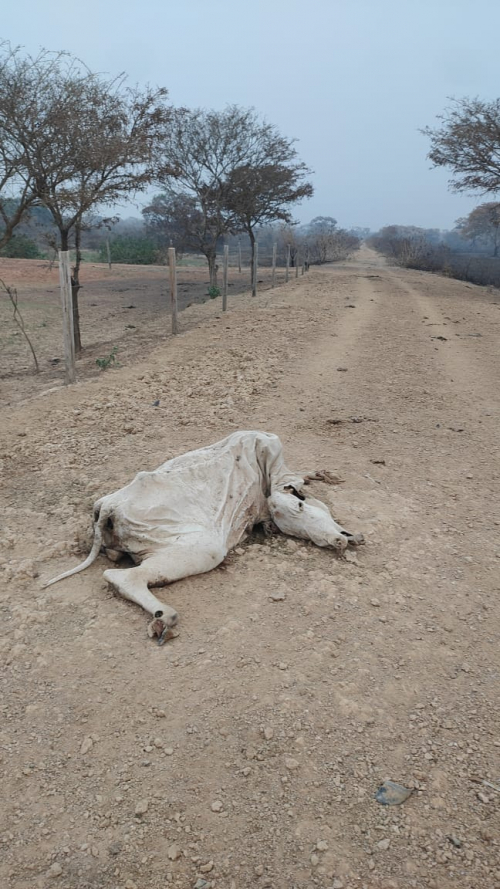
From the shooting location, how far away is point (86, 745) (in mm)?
2379

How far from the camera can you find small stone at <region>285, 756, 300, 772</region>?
2.30 meters

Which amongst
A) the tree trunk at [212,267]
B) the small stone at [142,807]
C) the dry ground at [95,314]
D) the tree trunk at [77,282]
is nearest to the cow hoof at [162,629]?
the small stone at [142,807]

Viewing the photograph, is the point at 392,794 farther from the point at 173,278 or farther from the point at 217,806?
the point at 173,278

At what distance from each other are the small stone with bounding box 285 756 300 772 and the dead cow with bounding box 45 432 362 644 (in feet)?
2.82

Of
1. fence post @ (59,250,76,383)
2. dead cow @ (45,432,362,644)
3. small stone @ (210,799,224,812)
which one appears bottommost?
small stone @ (210,799,224,812)

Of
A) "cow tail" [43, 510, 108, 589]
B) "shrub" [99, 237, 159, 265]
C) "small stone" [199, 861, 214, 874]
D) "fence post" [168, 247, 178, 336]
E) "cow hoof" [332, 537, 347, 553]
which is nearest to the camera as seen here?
"small stone" [199, 861, 214, 874]

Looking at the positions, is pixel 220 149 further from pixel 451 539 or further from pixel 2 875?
pixel 2 875

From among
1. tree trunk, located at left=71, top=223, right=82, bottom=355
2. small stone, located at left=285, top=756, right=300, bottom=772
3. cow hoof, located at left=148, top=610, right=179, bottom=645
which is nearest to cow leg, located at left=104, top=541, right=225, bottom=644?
cow hoof, located at left=148, top=610, right=179, bottom=645

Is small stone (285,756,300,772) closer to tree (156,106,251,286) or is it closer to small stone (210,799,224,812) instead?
small stone (210,799,224,812)

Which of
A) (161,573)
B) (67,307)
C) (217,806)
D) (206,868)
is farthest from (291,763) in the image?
(67,307)

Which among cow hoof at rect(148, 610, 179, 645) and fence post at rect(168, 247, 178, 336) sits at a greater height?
fence post at rect(168, 247, 178, 336)

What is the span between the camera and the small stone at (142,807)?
2121 mm

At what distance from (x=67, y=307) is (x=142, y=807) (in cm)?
660

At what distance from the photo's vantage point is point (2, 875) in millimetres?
1926
